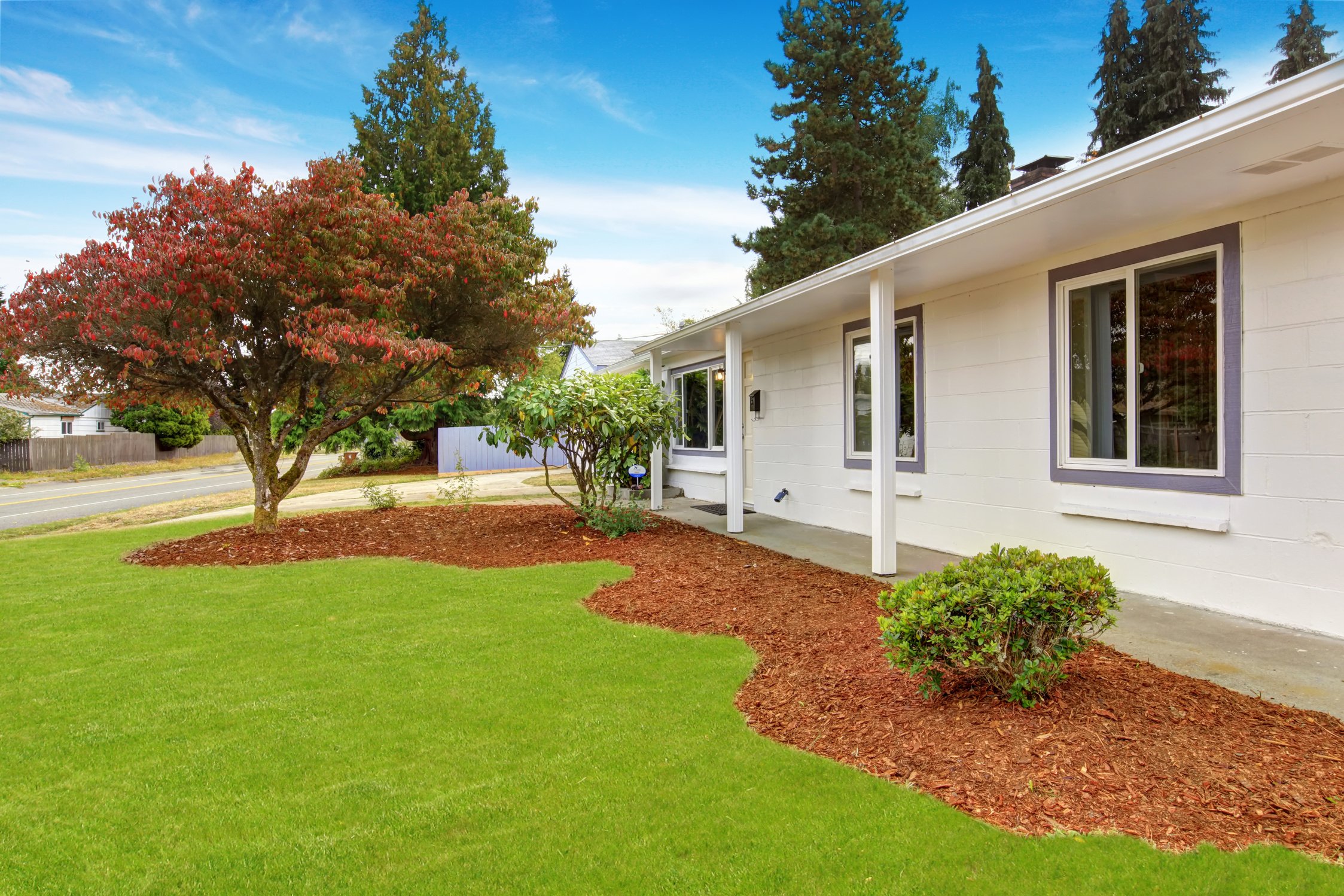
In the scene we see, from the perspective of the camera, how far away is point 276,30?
12000 millimetres

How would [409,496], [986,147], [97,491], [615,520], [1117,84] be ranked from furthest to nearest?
1. [986,147]
2. [1117,84]
3. [97,491]
4. [409,496]
5. [615,520]

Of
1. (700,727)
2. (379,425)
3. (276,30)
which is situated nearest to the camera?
(700,727)

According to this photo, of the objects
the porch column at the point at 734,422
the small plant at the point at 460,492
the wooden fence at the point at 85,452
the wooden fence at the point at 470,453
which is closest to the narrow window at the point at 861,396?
the porch column at the point at 734,422

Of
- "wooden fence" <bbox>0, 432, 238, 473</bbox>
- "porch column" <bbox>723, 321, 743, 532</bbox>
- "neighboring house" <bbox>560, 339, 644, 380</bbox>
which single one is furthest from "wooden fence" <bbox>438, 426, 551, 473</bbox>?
"porch column" <bbox>723, 321, 743, 532</bbox>

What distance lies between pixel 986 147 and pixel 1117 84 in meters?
3.86

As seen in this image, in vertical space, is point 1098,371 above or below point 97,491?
above

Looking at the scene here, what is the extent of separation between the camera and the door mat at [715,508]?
11.0 m

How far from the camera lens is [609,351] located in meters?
27.0

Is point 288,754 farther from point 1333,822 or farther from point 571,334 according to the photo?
point 571,334

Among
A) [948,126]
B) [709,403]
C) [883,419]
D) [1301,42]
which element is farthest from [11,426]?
[1301,42]

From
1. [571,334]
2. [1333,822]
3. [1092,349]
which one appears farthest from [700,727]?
[571,334]

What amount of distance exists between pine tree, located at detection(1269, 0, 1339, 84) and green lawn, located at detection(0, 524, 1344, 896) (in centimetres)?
2856

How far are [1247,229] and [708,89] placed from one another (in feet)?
42.7

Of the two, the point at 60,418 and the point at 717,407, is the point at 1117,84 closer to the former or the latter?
the point at 717,407
